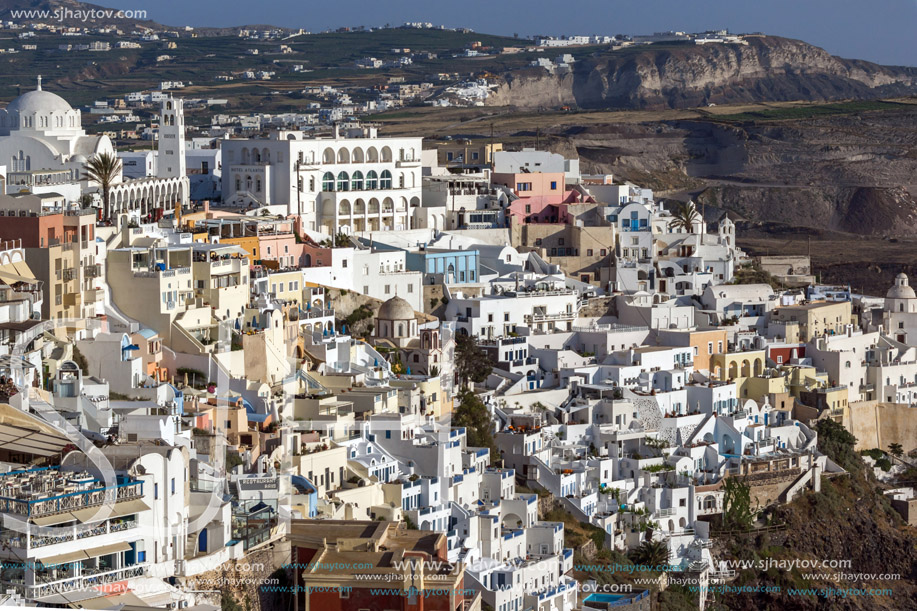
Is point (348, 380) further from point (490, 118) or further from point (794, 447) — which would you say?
point (490, 118)

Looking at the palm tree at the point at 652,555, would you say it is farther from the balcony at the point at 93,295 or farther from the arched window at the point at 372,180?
the arched window at the point at 372,180

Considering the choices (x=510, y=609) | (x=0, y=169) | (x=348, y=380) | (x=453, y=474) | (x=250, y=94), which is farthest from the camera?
(x=250, y=94)

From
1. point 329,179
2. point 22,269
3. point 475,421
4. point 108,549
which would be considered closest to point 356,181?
point 329,179

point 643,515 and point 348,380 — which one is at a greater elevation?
point 348,380

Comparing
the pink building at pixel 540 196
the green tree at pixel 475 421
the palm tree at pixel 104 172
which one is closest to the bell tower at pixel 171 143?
the palm tree at pixel 104 172

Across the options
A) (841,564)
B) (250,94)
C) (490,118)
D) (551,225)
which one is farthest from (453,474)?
(250,94)

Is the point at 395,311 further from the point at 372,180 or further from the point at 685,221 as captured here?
the point at 685,221

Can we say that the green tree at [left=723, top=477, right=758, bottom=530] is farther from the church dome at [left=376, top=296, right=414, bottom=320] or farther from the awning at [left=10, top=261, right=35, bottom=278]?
the awning at [left=10, top=261, right=35, bottom=278]
